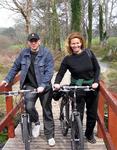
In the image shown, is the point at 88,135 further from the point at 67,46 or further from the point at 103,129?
the point at 67,46

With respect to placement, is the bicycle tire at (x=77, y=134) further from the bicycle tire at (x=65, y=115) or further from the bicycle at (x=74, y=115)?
the bicycle tire at (x=65, y=115)

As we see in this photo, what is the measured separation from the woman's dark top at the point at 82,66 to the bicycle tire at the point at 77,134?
644 mm

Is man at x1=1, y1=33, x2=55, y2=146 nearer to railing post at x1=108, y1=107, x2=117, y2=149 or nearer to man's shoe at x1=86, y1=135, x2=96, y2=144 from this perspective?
man's shoe at x1=86, y1=135, x2=96, y2=144

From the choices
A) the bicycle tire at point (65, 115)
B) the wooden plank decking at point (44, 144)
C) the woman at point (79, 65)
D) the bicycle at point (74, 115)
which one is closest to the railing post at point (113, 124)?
the wooden plank decking at point (44, 144)

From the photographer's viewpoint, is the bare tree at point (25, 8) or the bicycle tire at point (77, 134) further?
the bare tree at point (25, 8)

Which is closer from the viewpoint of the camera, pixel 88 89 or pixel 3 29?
pixel 88 89

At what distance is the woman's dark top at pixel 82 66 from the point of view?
228 inches

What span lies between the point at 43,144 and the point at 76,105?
1069 mm

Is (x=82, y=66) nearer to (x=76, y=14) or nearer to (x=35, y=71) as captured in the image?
(x=35, y=71)

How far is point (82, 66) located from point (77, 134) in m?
0.97

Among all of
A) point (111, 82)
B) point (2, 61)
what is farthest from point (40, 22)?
point (111, 82)

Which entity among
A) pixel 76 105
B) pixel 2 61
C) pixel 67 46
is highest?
pixel 67 46

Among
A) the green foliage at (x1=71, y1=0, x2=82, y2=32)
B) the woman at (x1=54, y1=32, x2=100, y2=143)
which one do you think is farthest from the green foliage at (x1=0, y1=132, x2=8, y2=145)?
the green foliage at (x1=71, y1=0, x2=82, y2=32)

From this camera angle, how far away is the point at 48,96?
20.2ft
